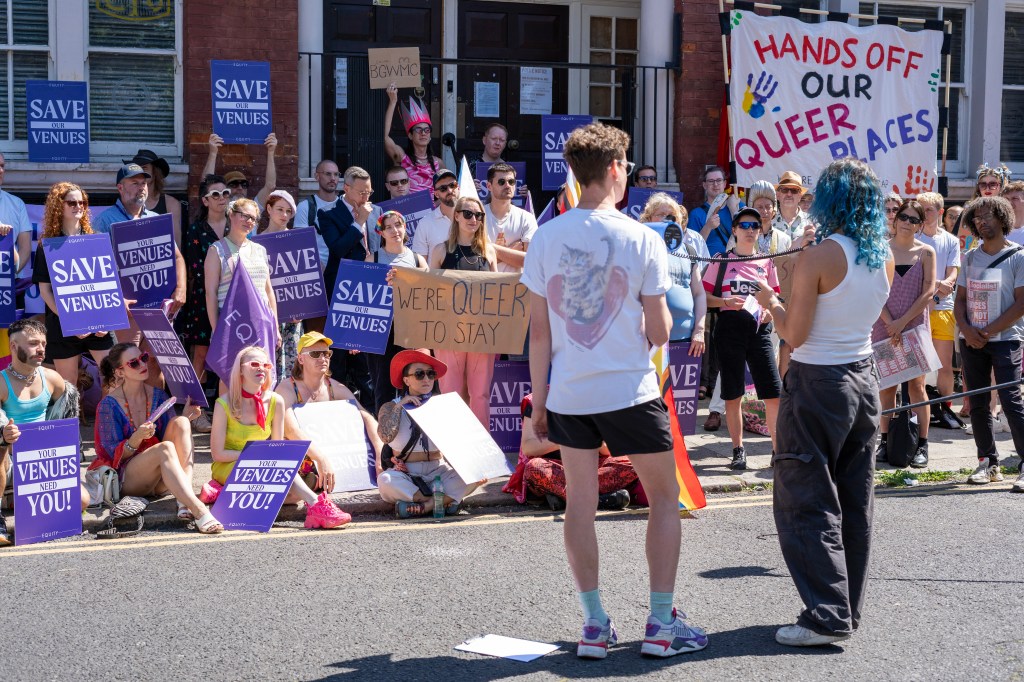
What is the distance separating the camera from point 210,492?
7.30 meters

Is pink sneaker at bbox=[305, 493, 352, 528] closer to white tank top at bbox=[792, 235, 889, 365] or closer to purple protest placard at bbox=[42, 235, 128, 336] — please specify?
purple protest placard at bbox=[42, 235, 128, 336]

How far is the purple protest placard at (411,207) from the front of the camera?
9.97 m

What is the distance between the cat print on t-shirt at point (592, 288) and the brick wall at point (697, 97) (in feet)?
26.5

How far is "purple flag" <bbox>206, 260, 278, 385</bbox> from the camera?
27.2ft

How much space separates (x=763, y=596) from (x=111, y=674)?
2.84m

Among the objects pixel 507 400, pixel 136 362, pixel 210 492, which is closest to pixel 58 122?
pixel 136 362

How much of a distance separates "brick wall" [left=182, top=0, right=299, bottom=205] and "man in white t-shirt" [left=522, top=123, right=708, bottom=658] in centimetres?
680

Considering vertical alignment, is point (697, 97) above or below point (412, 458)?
above

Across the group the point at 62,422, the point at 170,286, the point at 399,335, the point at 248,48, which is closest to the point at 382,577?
the point at 62,422

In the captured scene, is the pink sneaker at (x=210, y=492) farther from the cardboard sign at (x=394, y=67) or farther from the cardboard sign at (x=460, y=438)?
the cardboard sign at (x=394, y=67)

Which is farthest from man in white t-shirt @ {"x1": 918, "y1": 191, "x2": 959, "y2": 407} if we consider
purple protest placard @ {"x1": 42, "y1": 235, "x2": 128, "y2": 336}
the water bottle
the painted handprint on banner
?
purple protest placard @ {"x1": 42, "y1": 235, "x2": 128, "y2": 336}

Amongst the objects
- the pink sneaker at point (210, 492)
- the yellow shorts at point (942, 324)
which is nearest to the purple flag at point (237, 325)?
the pink sneaker at point (210, 492)

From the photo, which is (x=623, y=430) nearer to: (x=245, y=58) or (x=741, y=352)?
(x=741, y=352)

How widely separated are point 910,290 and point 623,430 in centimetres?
487
